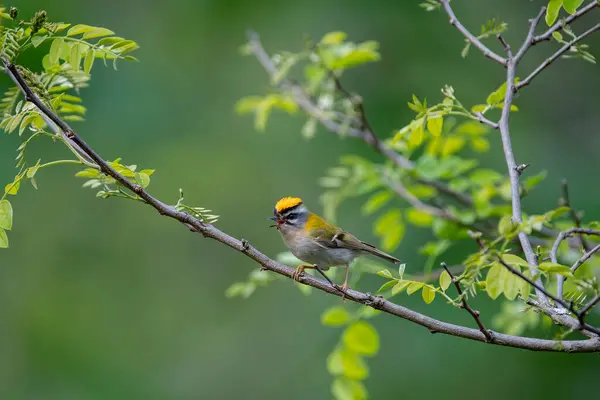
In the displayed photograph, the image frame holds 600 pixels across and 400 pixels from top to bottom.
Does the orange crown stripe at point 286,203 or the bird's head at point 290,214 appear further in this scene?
the orange crown stripe at point 286,203

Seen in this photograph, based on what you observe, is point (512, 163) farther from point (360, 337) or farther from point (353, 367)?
point (353, 367)


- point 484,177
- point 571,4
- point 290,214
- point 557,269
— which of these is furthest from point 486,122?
point 290,214

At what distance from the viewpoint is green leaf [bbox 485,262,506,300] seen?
1.73 m

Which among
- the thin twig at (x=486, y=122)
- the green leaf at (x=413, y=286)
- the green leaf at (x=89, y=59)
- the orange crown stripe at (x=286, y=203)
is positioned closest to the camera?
the green leaf at (x=413, y=286)

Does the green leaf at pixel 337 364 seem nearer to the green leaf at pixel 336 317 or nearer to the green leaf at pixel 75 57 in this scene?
the green leaf at pixel 336 317

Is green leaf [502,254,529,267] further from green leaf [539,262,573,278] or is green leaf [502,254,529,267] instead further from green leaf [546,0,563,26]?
green leaf [546,0,563,26]

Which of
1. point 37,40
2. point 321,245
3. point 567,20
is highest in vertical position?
point 567,20

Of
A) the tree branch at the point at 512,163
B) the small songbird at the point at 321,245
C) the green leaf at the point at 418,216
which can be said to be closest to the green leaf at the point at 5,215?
the tree branch at the point at 512,163

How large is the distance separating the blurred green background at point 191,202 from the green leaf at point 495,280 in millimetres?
5121

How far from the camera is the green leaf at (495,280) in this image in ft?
5.67

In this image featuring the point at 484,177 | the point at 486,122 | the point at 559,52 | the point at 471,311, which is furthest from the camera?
the point at 484,177

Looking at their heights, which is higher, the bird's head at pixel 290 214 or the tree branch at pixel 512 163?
the bird's head at pixel 290 214

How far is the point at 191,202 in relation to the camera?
27.9 ft

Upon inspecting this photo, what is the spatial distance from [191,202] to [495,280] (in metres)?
6.99
